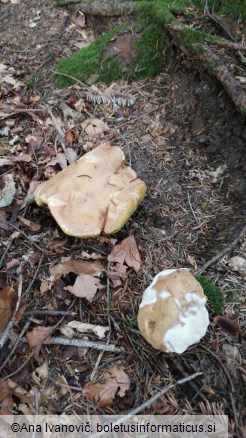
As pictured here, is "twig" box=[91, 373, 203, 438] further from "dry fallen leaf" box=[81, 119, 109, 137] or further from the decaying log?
the decaying log

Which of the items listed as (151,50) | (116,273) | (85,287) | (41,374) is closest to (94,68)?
(151,50)

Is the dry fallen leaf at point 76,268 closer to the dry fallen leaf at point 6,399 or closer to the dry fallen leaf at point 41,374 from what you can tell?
the dry fallen leaf at point 41,374

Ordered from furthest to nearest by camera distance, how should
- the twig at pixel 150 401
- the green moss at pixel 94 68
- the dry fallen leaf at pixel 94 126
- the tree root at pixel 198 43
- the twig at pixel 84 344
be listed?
the green moss at pixel 94 68, the dry fallen leaf at pixel 94 126, the tree root at pixel 198 43, the twig at pixel 84 344, the twig at pixel 150 401

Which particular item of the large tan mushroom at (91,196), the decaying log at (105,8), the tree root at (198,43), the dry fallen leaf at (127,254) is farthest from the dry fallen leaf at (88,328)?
the decaying log at (105,8)

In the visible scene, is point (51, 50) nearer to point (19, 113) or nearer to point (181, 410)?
point (19, 113)

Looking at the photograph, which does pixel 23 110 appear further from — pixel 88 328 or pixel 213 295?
pixel 213 295

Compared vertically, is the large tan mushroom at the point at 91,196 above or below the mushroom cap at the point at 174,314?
above
